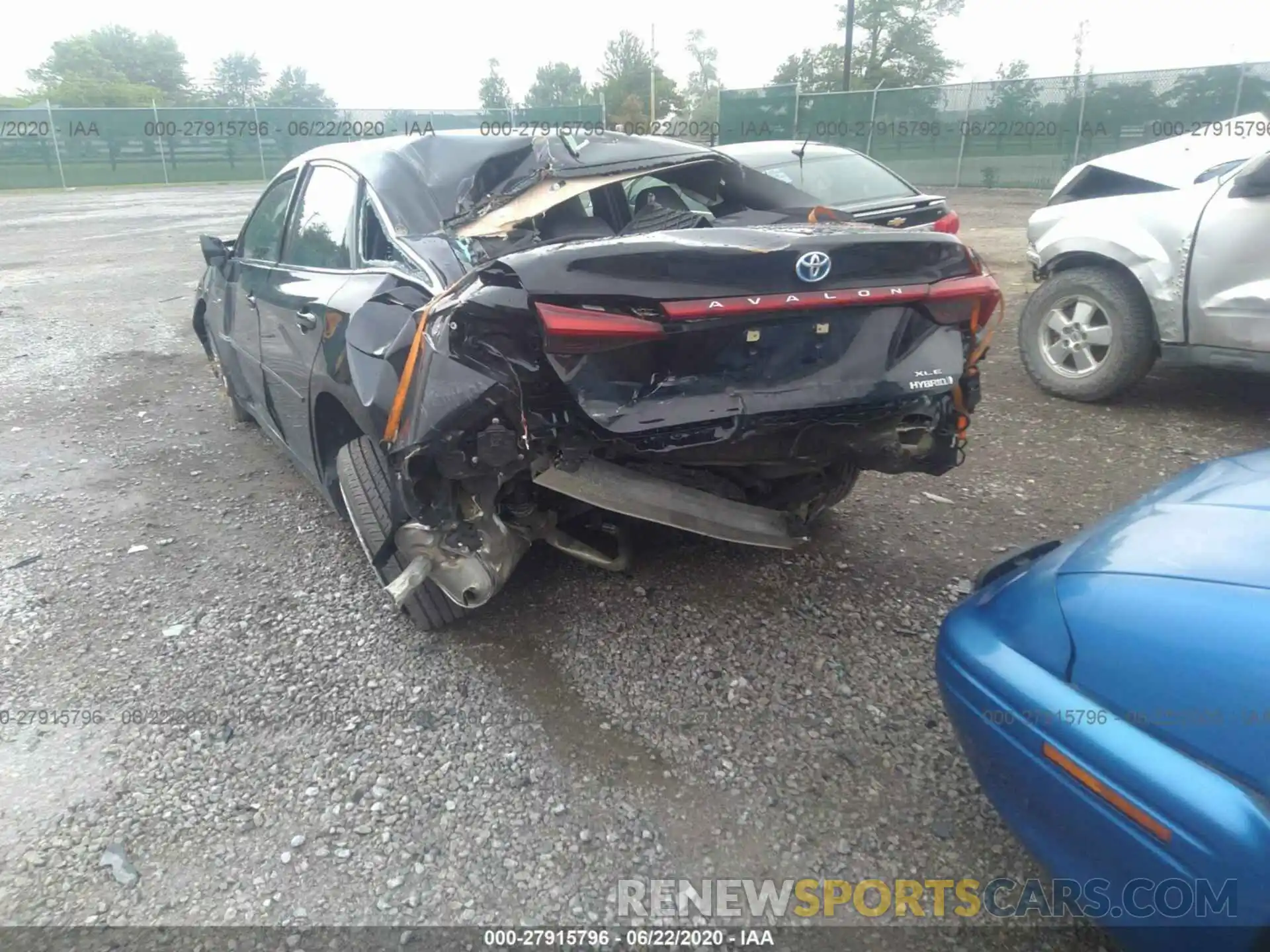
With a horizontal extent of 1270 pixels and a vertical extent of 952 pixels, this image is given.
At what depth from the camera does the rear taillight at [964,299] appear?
2.78 meters

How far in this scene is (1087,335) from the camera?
532cm

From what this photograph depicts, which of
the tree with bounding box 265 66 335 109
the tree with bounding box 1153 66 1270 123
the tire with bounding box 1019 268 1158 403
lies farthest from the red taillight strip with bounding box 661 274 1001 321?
the tree with bounding box 265 66 335 109

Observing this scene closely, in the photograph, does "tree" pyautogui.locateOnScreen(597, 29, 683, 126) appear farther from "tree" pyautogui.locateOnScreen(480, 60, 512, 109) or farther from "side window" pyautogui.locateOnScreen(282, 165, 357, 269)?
"side window" pyautogui.locateOnScreen(282, 165, 357, 269)

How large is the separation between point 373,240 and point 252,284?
119 cm

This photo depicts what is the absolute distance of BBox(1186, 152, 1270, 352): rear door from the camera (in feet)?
14.7

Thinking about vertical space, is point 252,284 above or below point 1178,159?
below

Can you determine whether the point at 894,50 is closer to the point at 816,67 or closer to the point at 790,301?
the point at 816,67

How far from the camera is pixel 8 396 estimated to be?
6242 millimetres

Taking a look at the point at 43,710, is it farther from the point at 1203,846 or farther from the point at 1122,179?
the point at 1122,179

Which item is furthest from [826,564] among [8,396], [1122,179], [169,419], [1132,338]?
[8,396]

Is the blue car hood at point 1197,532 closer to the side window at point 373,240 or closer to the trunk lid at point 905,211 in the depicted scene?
the side window at point 373,240

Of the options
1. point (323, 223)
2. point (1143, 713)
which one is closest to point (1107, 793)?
point (1143, 713)

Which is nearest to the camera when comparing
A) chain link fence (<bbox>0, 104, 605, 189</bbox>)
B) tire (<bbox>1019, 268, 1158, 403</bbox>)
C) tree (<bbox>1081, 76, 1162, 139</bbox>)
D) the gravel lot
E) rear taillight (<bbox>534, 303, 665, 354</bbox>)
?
the gravel lot

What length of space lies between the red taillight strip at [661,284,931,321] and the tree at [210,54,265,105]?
7546 cm
